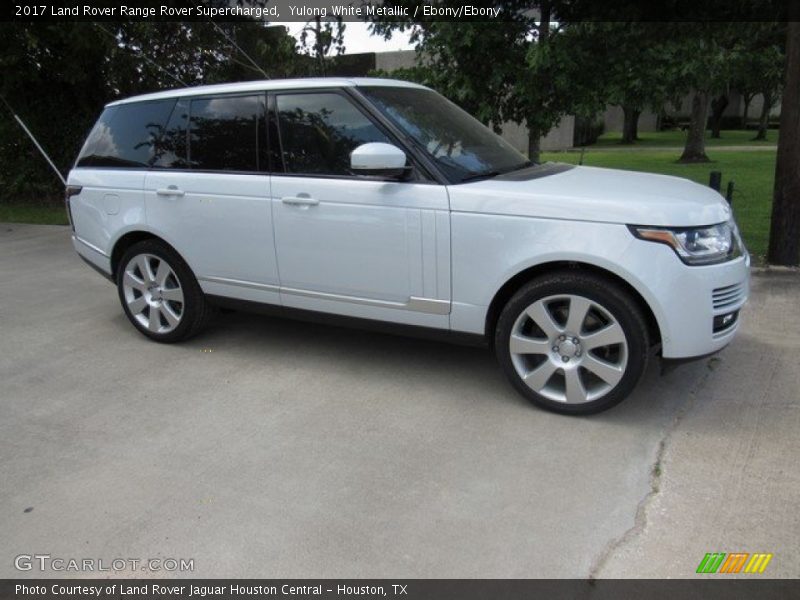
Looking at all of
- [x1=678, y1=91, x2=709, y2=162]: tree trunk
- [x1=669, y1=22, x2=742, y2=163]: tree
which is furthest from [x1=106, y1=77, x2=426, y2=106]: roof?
[x1=678, y1=91, x2=709, y2=162]: tree trunk

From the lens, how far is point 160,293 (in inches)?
198

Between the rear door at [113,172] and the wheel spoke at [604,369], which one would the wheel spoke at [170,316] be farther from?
the wheel spoke at [604,369]

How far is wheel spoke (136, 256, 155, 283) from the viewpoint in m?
5.03

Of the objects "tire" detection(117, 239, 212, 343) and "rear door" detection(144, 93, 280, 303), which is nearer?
"rear door" detection(144, 93, 280, 303)

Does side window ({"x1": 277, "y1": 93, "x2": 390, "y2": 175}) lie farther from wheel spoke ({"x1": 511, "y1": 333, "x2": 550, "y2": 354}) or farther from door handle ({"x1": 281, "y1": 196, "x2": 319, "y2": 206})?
wheel spoke ({"x1": 511, "y1": 333, "x2": 550, "y2": 354})

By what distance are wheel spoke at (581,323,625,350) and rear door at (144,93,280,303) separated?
2.03m

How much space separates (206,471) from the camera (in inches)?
131

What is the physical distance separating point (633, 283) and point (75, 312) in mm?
4867

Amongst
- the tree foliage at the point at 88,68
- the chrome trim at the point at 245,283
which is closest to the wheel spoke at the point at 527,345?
the chrome trim at the point at 245,283

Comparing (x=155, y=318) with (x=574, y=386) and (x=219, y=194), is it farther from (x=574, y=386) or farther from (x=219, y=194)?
(x=574, y=386)

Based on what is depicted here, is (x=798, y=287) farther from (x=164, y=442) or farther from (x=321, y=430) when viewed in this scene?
(x=164, y=442)

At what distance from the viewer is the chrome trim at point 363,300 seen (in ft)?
13.0

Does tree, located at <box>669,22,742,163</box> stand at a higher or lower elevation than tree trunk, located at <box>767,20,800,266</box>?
higher

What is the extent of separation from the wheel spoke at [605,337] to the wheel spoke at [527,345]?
0.21m
